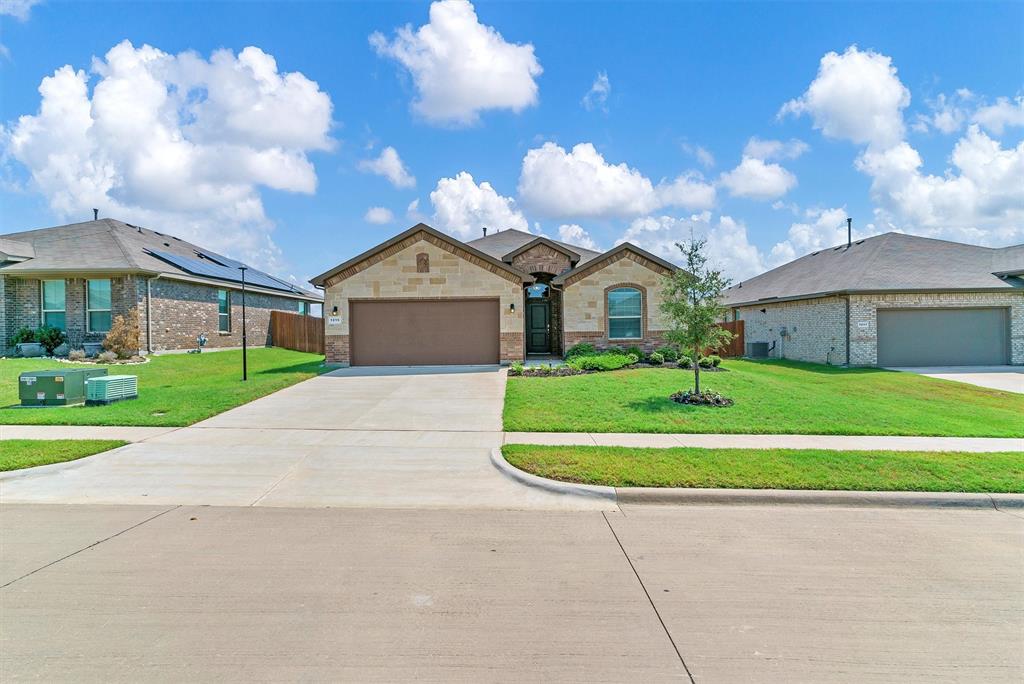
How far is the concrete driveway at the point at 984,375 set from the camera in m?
15.0

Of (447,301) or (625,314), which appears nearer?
(447,301)

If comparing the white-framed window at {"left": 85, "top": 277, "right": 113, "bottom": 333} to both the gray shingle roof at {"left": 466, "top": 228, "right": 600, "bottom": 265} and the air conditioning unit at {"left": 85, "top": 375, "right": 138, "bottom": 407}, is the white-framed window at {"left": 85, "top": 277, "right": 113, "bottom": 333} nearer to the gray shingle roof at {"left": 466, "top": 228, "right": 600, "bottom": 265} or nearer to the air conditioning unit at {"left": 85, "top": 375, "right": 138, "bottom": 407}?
the air conditioning unit at {"left": 85, "top": 375, "right": 138, "bottom": 407}

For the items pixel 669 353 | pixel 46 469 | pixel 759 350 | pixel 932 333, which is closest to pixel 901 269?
pixel 932 333

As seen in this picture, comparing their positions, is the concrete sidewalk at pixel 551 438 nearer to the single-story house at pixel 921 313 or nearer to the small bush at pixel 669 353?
the small bush at pixel 669 353

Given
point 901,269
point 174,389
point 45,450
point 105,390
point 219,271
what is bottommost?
point 45,450

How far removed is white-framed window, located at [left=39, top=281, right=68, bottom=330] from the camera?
21.2m

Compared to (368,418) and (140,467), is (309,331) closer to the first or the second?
(368,418)

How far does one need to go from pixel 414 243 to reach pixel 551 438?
1143 centimetres

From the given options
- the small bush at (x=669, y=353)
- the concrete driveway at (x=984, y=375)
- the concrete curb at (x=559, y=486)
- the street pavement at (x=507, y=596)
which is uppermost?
the small bush at (x=669, y=353)

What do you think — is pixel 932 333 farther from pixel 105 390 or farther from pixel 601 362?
pixel 105 390

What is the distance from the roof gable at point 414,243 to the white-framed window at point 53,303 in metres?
11.7

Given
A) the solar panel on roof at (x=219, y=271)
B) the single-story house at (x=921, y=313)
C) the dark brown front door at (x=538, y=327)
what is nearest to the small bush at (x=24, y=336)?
the solar panel on roof at (x=219, y=271)

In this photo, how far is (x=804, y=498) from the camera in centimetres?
600

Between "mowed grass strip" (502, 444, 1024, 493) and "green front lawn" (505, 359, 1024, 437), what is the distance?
1.65 m
